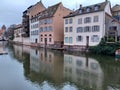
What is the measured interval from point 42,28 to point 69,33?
505 inches

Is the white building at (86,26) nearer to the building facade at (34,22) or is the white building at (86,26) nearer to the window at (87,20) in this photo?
the window at (87,20)

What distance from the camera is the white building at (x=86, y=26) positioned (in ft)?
119

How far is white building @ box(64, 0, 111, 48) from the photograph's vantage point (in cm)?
3639

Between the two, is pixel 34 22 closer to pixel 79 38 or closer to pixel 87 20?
pixel 79 38

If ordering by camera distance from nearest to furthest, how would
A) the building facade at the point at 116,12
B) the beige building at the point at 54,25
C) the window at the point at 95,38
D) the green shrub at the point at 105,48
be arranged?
1. the green shrub at the point at 105,48
2. the window at the point at 95,38
3. the building facade at the point at 116,12
4. the beige building at the point at 54,25

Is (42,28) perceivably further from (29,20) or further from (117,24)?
(117,24)

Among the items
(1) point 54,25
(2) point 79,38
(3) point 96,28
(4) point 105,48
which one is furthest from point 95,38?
(1) point 54,25

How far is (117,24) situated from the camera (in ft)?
115

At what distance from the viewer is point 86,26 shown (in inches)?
1545

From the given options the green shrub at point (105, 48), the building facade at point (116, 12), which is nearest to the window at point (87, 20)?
the green shrub at point (105, 48)

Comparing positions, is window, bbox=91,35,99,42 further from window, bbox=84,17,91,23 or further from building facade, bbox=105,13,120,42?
window, bbox=84,17,91,23

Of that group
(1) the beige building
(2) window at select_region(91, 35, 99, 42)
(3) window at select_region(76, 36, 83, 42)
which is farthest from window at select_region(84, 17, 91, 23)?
(1) the beige building

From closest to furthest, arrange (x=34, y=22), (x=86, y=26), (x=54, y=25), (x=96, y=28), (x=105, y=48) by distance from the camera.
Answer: (x=105, y=48)
(x=96, y=28)
(x=86, y=26)
(x=54, y=25)
(x=34, y=22)

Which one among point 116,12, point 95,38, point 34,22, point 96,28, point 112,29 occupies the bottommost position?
point 95,38
